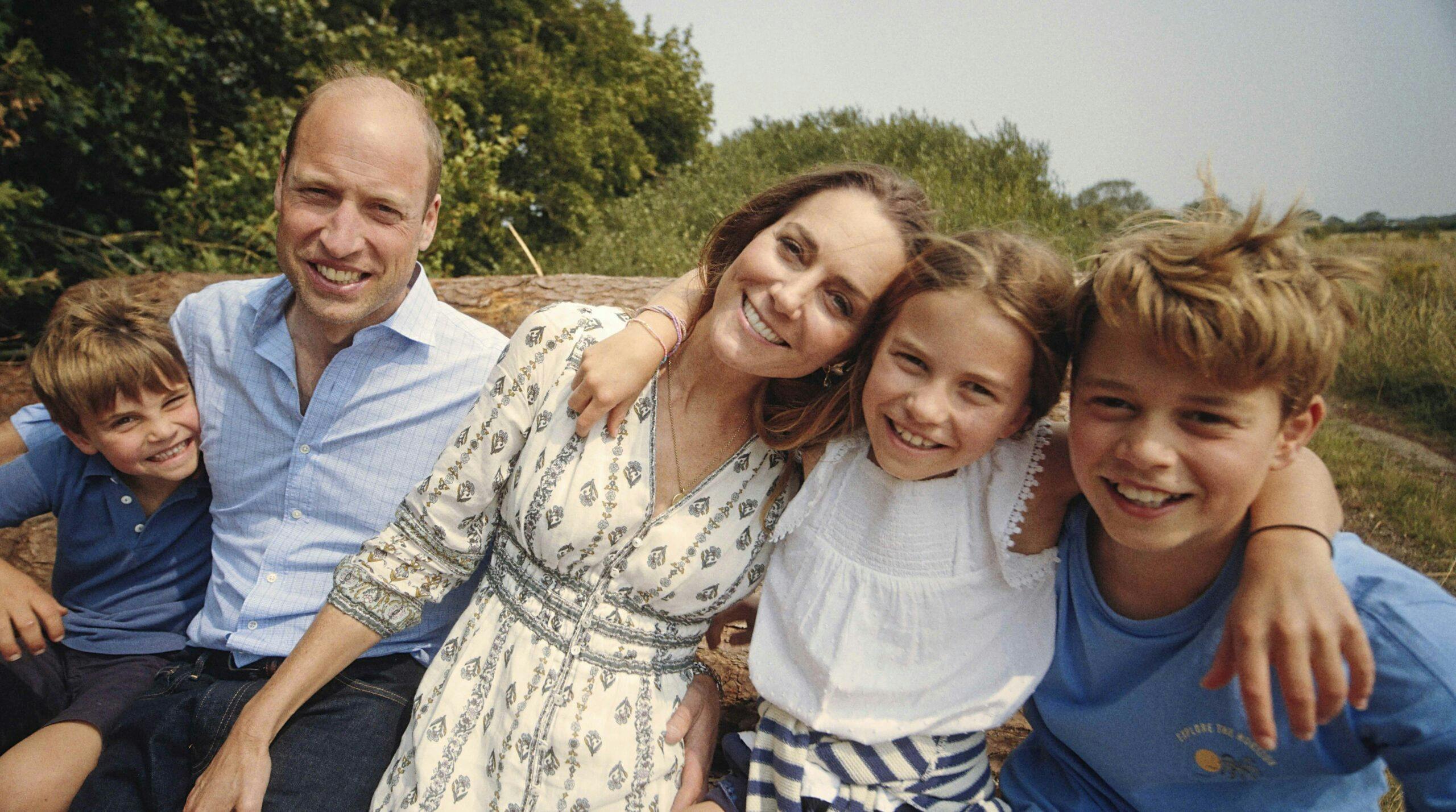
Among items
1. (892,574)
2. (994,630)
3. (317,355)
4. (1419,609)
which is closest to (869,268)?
(892,574)

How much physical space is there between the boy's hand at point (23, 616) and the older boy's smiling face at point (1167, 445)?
2430 mm

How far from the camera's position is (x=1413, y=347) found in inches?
155

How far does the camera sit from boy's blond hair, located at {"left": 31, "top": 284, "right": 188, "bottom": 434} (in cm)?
216

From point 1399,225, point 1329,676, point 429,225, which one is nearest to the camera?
point 1329,676

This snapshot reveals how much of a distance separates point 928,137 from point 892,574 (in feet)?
26.8

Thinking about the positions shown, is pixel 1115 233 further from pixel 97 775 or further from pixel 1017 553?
pixel 97 775

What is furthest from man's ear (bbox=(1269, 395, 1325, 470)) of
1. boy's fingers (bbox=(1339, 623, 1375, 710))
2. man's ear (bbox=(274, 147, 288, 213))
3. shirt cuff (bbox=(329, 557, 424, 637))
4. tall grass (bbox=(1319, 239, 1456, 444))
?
tall grass (bbox=(1319, 239, 1456, 444))

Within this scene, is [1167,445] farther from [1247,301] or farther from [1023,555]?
[1023,555]

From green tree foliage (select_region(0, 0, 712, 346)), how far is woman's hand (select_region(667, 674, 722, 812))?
4919 millimetres

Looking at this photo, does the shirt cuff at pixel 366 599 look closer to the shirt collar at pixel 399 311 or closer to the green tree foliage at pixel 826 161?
the shirt collar at pixel 399 311

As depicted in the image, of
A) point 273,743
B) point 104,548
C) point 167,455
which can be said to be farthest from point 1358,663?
point 104,548

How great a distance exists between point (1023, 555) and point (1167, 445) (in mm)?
416

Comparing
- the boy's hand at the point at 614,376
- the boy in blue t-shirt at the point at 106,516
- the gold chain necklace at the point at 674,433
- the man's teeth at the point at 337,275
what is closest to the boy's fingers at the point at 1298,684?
the gold chain necklace at the point at 674,433

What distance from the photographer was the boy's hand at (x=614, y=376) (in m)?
1.69
